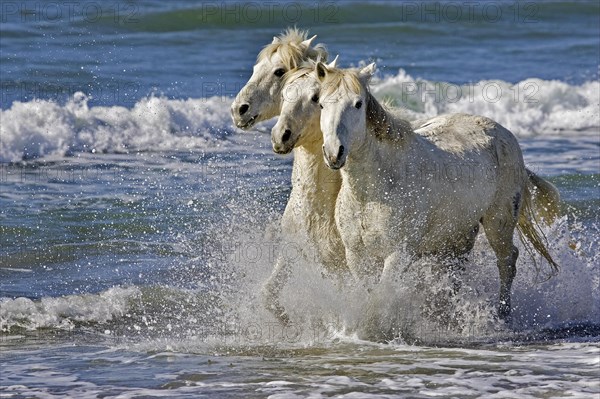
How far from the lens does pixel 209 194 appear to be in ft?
35.8

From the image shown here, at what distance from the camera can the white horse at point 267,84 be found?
6938 millimetres

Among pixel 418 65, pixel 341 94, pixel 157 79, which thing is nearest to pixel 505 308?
pixel 341 94

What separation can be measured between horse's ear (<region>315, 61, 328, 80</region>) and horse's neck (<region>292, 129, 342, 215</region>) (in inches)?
19.0

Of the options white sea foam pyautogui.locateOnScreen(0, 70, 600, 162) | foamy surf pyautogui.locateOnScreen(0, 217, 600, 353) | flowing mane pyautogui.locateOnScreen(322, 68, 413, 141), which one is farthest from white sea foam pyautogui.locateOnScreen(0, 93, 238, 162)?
flowing mane pyautogui.locateOnScreen(322, 68, 413, 141)

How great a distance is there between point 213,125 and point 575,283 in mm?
7089

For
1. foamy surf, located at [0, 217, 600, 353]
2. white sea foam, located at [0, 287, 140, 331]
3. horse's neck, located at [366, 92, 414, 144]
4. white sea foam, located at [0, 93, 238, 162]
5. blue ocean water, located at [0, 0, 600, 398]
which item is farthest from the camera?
white sea foam, located at [0, 93, 238, 162]

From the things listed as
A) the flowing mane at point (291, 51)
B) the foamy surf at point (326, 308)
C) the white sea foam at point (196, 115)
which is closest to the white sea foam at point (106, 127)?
the white sea foam at point (196, 115)

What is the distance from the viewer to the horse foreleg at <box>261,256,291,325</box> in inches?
277

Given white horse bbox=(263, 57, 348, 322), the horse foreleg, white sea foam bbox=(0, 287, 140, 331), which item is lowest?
white sea foam bbox=(0, 287, 140, 331)

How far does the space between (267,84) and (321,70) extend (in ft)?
1.86

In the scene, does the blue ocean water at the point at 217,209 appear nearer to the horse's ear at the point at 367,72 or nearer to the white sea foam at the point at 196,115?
the white sea foam at the point at 196,115

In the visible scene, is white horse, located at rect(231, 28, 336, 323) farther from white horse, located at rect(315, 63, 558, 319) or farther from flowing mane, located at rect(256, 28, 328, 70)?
white horse, located at rect(315, 63, 558, 319)

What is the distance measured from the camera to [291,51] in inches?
279

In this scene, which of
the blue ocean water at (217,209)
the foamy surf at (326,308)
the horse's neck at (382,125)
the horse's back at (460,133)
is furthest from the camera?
the horse's back at (460,133)
